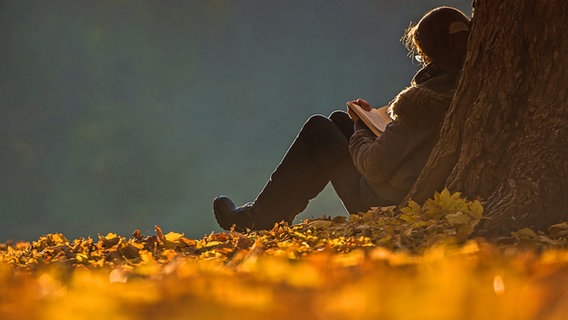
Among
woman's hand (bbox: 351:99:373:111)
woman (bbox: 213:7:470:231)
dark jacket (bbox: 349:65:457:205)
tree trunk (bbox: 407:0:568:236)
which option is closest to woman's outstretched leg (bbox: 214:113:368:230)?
woman (bbox: 213:7:470:231)

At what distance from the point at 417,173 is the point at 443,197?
79 centimetres

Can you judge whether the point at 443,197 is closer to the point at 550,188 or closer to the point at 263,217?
the point at 550,188

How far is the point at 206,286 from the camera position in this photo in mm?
1206

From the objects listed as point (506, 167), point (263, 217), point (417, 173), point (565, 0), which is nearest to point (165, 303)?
point (506, 167)

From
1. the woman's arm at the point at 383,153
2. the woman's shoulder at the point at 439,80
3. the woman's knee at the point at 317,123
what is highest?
the woman's knee at the point at 317,123

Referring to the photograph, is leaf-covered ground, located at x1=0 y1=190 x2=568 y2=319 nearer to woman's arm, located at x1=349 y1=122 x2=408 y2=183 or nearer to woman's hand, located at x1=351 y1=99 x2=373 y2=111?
woman's arm, located at x1=349 y1=122 x2=408 y2=183

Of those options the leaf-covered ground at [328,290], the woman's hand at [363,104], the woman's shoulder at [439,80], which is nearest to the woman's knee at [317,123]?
the woman's hand at [363,104]

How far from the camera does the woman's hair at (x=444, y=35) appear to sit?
11.1 feet

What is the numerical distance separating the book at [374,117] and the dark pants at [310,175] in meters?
0.43

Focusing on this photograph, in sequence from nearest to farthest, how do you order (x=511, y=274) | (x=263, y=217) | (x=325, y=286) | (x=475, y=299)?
(x=475, y=299)
(x=325, y=286)
(x=511, y=274)
(x=263, y=217)

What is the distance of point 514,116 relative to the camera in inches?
113

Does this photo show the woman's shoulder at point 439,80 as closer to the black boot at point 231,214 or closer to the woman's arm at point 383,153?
the woman's arm at point 383,153

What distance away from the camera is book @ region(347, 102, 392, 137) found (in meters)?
3.90

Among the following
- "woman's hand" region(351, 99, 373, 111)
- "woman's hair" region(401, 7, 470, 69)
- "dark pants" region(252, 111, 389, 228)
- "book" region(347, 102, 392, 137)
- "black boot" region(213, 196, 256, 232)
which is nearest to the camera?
"woman's hair" region(401, 7, 470, 69)
